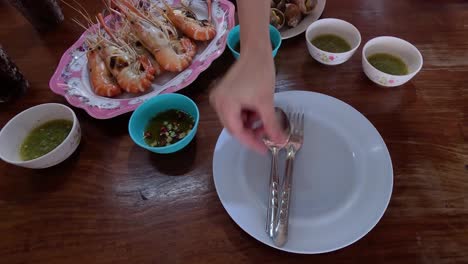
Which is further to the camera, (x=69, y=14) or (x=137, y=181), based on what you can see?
(x=69, y=14)

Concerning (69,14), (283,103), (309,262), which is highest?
(69,14)

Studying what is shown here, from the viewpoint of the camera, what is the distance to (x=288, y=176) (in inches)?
28.1

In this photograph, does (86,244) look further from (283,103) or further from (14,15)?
(14,15)

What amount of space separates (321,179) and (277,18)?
534mm

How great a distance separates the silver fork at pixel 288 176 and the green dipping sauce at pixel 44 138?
575 mm

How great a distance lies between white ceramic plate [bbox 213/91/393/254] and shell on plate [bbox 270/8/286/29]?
0.28m

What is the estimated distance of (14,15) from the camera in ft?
3.80

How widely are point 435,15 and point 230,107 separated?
0.87m

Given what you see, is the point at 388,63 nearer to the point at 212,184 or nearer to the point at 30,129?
the point at 212,184

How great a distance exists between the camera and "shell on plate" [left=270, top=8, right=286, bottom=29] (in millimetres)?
971

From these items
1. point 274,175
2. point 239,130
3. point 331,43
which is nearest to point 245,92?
point 239,130

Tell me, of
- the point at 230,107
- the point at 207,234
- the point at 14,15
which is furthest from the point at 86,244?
the point at 14,15

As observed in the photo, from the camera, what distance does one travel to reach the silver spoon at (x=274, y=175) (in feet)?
2.10

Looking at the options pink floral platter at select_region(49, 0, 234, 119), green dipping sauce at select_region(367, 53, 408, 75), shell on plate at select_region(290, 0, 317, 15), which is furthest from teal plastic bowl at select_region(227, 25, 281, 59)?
green dipping sauce at select_region(367, 53, 408, 75)
